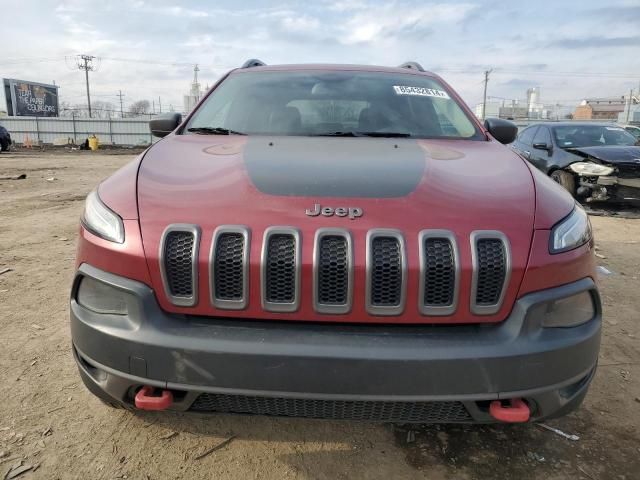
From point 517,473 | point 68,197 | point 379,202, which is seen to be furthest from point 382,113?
point 68,197

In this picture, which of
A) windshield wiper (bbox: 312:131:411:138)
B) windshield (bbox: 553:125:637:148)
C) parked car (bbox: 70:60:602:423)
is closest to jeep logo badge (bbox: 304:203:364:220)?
parked car (bbox: 70:60:602:423)

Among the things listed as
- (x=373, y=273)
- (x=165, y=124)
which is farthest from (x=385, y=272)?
(x=165, y=124)

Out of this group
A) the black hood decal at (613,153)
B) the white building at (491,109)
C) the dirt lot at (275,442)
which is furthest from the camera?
the white building at (491,109)

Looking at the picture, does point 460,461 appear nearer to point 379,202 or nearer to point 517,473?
point 517,473

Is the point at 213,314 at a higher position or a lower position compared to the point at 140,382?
higher

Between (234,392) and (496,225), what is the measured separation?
3.51 ft

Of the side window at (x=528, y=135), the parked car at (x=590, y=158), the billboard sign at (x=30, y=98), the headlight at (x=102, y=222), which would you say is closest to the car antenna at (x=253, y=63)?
the headlight at (x=102, y=222)

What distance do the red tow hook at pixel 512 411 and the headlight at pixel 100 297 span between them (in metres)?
1.33

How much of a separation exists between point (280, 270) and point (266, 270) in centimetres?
5

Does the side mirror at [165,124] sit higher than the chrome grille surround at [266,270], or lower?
higher

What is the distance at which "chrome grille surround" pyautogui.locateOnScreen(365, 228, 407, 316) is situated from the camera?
1.64 meters

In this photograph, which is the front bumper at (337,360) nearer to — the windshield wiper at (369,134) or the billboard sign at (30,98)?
the windshield wiper at (369,134)

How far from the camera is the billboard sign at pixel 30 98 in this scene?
4391cm

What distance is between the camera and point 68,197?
31.6 feet
